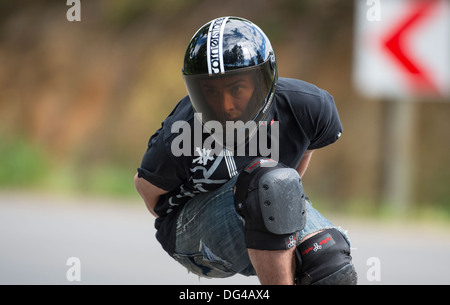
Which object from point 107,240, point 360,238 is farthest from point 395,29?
point 107,240

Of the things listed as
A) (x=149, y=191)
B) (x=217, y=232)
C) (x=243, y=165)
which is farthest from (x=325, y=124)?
(x=149, y=191)

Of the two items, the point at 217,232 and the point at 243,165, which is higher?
the point at 243,165

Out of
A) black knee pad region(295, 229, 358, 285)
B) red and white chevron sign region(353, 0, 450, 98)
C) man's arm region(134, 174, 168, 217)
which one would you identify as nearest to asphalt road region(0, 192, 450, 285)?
man's arm region(134, 174, 168, 217)

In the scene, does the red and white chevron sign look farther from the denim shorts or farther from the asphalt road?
the denim shorts

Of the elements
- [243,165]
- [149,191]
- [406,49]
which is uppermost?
[406,49]

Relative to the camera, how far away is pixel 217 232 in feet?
8.90

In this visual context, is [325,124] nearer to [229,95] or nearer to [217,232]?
[229,95]

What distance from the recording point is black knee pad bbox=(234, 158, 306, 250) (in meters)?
2.40

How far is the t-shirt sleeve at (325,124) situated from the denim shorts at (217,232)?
0.30 metres

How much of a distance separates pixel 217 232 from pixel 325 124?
0.62 meters

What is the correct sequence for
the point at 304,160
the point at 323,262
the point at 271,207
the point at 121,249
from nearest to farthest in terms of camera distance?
the point at 271,207 < the point at 323,262 < the point at 304,160 < the point at 121,249

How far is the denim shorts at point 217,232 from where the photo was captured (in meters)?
2.67

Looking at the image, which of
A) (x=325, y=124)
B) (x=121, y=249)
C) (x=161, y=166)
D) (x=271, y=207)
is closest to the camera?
(x=271, y=207)
